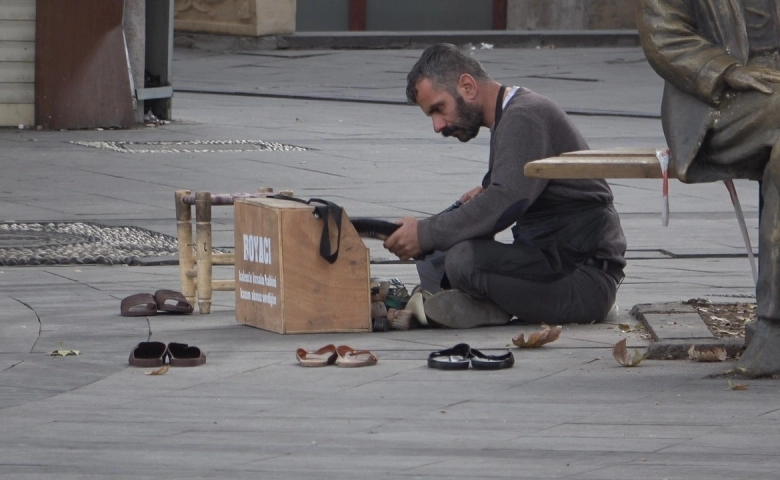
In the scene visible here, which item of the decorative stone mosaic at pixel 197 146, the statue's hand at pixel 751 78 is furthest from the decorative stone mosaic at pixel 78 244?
the decorative stone mosaic at pixel 197 146

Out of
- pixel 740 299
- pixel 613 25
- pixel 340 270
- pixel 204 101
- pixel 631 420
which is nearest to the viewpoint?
pixel 631 420

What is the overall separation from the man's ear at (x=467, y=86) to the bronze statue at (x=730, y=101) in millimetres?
790

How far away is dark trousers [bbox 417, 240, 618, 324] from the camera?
5.75 meters

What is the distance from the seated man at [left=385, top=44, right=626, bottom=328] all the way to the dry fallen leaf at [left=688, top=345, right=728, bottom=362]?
657mm

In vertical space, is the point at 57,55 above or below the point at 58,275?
above

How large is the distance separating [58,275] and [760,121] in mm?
3589

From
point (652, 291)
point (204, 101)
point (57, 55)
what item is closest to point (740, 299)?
point (652, 291)

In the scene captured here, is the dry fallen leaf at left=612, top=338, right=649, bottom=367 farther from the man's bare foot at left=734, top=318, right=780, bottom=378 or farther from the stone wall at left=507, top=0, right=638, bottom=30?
the stone wall at left=507, top=0, right=638, bottom=30

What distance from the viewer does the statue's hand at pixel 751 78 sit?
4980mm

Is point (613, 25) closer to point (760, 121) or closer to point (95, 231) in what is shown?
point (95, 231)

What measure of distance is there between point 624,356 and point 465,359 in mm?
538

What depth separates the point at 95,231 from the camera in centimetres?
833

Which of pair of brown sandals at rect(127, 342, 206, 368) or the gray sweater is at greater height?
the gray sweater

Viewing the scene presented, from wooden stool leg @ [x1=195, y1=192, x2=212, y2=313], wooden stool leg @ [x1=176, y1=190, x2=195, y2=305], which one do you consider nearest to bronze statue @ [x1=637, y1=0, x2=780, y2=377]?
wooden stool leg @ [x1=195, y1=192, x2=212, y2=313]
